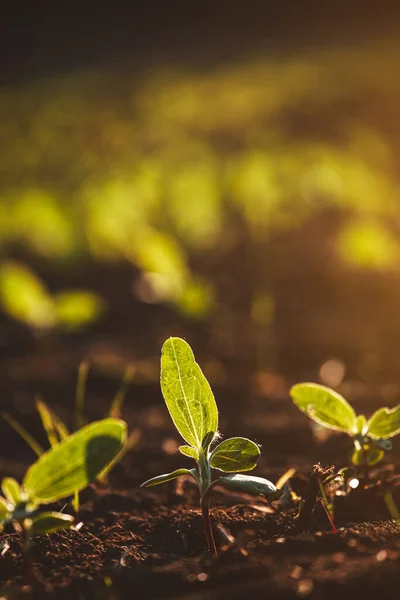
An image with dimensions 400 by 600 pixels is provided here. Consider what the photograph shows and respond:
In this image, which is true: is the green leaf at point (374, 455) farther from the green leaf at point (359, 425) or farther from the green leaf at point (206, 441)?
the green leaf at point (206, 441)

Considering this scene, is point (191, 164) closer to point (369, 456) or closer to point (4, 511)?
point (369, 456)

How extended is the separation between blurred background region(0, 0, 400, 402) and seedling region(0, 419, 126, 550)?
122cm

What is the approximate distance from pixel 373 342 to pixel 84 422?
1.17 metres

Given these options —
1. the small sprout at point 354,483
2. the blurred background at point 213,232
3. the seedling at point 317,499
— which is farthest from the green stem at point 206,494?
the blurred background at point 213,232

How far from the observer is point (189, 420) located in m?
1.09

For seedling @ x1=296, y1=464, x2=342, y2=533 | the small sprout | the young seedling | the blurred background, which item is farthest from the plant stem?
the blurred background

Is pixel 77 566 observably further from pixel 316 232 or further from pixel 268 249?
pixel 316 232

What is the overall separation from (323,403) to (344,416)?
0.04 meters

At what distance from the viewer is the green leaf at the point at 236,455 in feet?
3.50

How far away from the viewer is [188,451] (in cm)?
109

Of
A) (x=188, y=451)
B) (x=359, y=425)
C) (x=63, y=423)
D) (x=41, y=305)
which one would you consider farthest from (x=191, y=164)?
(x=188, y=451)

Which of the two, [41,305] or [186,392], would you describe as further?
[41,305]

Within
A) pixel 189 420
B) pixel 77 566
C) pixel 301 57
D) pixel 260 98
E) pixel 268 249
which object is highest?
pixel 301 57

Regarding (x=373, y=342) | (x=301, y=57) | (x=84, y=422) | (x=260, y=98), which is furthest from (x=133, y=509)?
(x=301, y=57)
